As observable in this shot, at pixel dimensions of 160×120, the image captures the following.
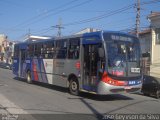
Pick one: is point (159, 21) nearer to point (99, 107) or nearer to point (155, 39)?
point (155, 39)

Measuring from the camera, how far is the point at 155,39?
32219 millimetres

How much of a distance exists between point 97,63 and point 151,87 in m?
4.73

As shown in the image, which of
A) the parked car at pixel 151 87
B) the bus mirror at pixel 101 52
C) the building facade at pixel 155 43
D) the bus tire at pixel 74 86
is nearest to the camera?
the bus mirror at pixel 101 52

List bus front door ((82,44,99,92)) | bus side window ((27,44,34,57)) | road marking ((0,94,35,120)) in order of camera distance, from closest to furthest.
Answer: road marking ((0,94,35,120)) < bus front door ((82,44,99,92)) < bus side window ((27,44,34,57))

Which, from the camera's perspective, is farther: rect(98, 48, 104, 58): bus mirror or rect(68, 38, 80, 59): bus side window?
rect(68, 38, 80, 59): bus side window

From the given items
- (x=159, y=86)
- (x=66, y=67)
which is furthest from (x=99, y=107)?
(x=159, y=86)

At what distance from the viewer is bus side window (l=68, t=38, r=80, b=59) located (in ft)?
51.4

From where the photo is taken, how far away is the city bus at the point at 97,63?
13.5 meters

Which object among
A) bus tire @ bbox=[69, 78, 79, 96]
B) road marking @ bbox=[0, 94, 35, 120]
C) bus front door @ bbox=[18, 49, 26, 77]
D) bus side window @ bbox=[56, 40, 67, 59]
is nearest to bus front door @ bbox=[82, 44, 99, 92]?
bus tire @ bbox=[69, 78, 79, 96]

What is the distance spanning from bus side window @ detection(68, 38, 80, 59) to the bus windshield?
7.69 feet

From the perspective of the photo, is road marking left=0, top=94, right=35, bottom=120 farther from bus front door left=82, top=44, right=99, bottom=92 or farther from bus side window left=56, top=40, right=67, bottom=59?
bus side window left=56, top=40, right=67, bottom=59

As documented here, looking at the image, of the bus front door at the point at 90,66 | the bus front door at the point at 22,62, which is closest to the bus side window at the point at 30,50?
the bus front door at the point at 22,62

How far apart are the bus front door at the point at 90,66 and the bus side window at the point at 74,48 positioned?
629mm

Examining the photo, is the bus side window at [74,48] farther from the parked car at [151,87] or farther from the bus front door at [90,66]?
the parked car at [151,87]
